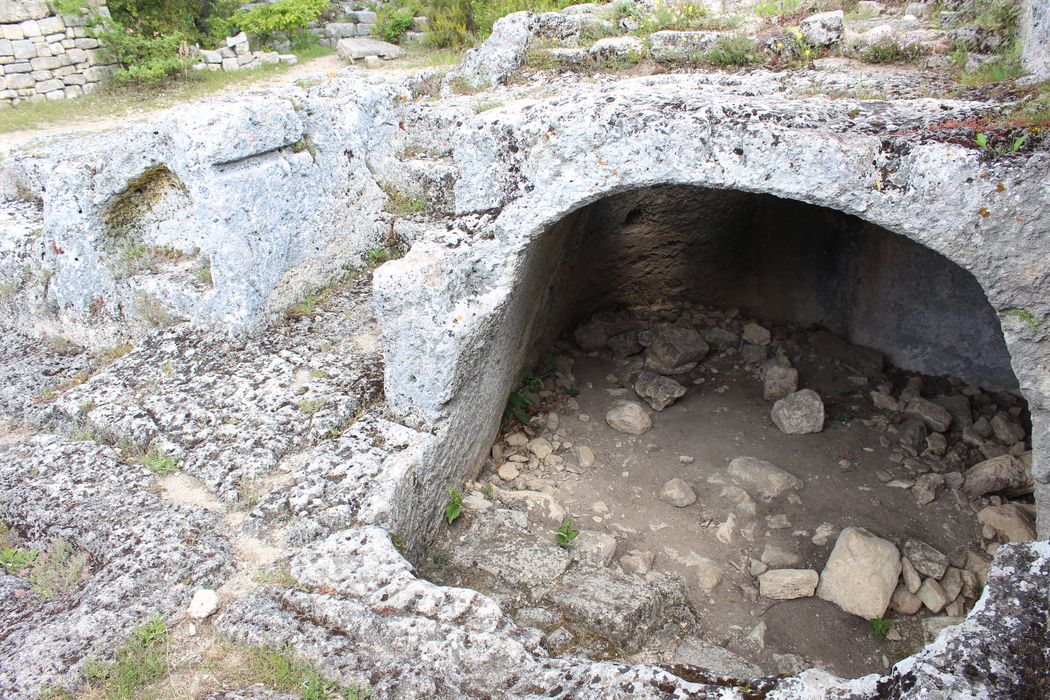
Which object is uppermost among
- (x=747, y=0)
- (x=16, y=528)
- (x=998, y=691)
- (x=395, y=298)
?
(x=747, y=0)

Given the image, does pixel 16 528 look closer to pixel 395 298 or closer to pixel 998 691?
pixel 395 298

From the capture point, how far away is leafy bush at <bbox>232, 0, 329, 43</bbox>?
44.9ft

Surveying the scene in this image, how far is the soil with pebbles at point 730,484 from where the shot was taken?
5160mm

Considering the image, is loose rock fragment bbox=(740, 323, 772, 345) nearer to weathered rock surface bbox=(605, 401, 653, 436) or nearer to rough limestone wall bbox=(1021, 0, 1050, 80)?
weathered rock surface bbox=(605, 401, 653, 436)

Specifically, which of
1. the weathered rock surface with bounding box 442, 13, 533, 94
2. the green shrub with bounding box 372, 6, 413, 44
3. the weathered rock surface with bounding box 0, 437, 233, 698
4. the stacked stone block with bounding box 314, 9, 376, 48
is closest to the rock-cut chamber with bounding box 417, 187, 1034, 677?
the weathered rock surface with bounding box 442, 13, 533, 94

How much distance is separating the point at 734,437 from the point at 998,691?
395 centimetres

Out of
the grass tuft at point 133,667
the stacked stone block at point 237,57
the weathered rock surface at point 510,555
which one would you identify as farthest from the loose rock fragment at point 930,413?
the stacked stone block at point 237,57

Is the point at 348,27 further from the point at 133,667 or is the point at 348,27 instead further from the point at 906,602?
the point at 906,602

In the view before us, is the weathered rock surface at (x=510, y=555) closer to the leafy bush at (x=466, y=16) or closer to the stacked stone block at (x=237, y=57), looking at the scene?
the leafy bush at (x=466, y=16)

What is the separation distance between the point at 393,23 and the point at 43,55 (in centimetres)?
571

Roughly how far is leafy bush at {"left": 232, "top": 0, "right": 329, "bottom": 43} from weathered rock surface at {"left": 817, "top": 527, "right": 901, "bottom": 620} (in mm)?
13013

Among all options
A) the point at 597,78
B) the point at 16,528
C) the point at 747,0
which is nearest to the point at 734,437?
the point at 597,78

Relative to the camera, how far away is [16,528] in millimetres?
4969

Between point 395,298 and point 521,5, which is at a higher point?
point 521,5
